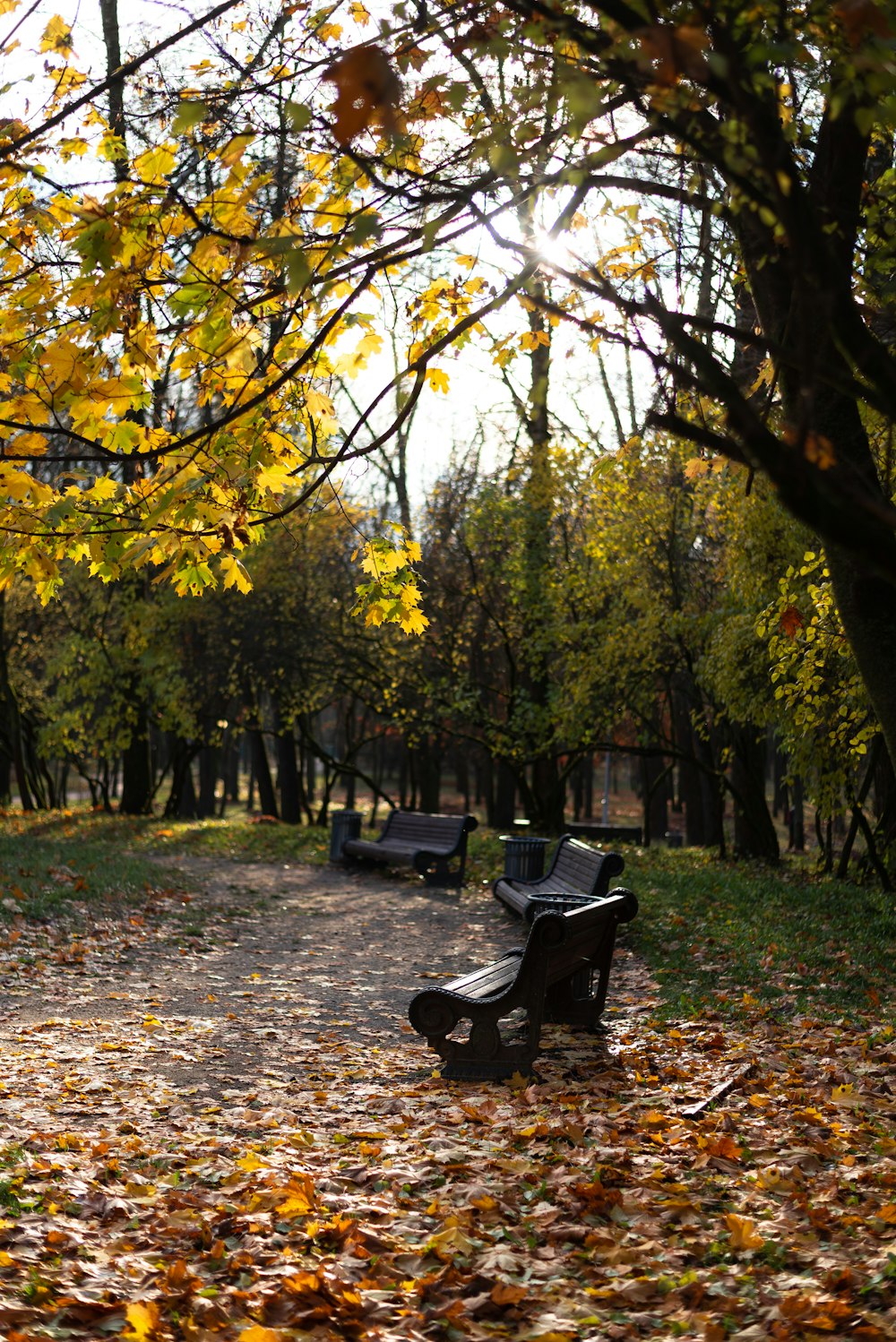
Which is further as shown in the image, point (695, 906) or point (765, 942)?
point (695, 906)

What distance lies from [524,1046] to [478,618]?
15.8 meters

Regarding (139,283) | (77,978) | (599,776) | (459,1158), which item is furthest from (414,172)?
(599,776)

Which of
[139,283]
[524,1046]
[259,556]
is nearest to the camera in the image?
[139,283]

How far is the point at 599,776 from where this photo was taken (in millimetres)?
72875

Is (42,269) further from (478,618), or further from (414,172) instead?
(478,618)

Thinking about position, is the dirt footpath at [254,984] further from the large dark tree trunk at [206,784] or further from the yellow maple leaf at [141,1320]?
the large dark tree trunk at [206,784]

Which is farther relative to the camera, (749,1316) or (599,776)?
(599,776)

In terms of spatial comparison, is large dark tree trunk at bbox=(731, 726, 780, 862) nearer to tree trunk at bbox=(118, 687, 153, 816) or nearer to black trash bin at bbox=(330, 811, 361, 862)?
black trash bin at bbox=(330, 811, 361, 862)

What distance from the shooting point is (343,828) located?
16344 mm

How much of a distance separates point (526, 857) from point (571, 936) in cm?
679

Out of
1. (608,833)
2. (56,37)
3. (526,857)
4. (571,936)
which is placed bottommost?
(608,833)

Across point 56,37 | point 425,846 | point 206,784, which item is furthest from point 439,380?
point 206,784

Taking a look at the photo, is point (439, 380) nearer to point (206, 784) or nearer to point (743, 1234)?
point (743, 1234)

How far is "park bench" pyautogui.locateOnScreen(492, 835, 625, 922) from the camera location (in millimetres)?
9125
